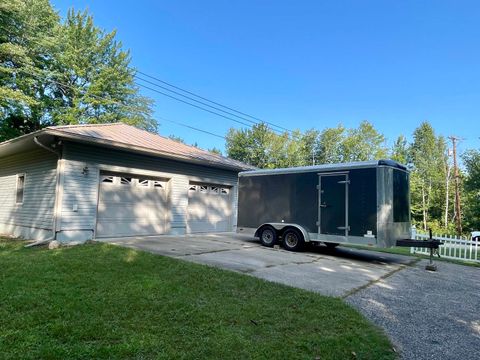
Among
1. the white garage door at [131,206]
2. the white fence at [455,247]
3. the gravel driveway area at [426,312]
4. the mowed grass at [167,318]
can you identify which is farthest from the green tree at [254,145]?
the mowed grass at [167,318]

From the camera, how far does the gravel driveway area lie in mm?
3508

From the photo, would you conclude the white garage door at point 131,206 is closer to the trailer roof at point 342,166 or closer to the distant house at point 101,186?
the distant house at point 101,186

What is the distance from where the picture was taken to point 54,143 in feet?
30.3

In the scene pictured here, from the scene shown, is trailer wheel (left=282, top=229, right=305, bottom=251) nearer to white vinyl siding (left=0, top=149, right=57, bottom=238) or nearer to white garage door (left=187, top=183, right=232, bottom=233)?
white garage door (left=187, top=183, right=232, bottom=233)

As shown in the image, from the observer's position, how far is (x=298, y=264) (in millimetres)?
7559

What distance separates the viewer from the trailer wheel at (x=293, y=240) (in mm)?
9516

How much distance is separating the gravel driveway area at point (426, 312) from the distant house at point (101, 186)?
7.76 metres

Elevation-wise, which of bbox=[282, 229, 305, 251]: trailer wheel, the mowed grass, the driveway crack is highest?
bbox=[282, 229, 305, 251]: trailer wheel

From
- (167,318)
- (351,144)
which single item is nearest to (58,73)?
(167,318)

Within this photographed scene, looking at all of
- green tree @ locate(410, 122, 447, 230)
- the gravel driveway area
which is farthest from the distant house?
green tree @ locate(410, 122, 447, 230)

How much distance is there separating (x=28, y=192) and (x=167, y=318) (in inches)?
380

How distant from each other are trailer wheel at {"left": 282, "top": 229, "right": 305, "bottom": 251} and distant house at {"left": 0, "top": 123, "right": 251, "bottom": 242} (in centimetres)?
430

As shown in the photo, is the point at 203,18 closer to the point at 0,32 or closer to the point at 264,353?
the point at 0,32

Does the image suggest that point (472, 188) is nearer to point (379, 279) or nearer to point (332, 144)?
point (332, 144)
